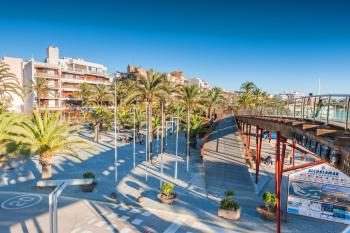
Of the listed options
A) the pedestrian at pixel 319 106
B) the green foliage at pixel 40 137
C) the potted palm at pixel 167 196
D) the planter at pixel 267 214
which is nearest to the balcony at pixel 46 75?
the green foliage at pixel 40 137

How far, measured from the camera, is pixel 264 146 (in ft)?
137

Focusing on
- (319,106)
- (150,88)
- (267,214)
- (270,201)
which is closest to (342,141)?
(319,106)

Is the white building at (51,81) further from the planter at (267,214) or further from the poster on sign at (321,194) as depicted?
the poster on sign at (321,194)

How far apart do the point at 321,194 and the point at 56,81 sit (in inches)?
2744

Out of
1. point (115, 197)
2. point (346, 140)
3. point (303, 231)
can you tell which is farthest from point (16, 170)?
point (346, 140)

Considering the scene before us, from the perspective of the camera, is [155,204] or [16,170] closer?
[155,204]

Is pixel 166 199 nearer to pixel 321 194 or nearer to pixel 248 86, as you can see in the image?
pixel 321 194

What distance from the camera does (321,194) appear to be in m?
14.7

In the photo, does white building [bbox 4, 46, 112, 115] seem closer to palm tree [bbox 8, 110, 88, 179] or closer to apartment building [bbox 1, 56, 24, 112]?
apartment building [bbox 1, 56, 24, 112]

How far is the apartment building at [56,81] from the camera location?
6431 cm

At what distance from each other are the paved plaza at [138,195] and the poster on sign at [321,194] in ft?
3.11

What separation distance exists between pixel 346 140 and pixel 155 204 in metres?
12.4

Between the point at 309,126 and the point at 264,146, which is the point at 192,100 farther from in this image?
the point at 309,126

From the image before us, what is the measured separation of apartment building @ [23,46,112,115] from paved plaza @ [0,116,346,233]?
141 feet
